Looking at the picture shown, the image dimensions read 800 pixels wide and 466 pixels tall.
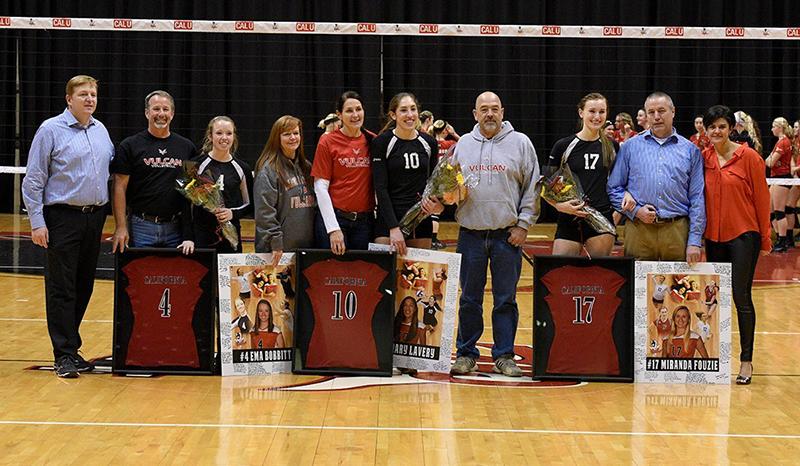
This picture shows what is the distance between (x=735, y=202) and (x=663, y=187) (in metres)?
0.43

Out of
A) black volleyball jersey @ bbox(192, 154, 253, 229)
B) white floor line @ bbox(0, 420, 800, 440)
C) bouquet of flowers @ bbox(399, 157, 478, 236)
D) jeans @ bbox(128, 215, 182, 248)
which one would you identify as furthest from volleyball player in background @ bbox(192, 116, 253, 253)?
white floor line @ bbox(0, 420, 800, 440)

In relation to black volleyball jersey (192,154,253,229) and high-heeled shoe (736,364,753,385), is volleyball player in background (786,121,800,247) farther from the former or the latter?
black volleyball jersey (192,154,253,229)

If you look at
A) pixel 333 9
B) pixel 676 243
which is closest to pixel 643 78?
pixel 333 9

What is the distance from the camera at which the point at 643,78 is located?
57.9 feet

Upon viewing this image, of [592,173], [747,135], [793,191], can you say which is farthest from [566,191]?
[793,191]

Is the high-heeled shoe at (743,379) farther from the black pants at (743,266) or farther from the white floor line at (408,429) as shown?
the white floor line at (408,429)

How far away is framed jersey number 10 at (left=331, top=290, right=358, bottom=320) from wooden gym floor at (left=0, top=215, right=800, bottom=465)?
1.33 ft

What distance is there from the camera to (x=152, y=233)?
23.7 ft

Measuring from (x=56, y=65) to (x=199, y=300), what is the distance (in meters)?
11.7

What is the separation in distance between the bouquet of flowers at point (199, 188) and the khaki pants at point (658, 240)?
2547 mm

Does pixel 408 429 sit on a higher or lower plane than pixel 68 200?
lower

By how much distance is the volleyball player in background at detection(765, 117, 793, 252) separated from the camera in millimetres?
14906

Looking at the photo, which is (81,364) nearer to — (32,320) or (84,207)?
(84,207)

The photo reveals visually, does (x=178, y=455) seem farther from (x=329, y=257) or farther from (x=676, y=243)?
(x=676, y=243)
